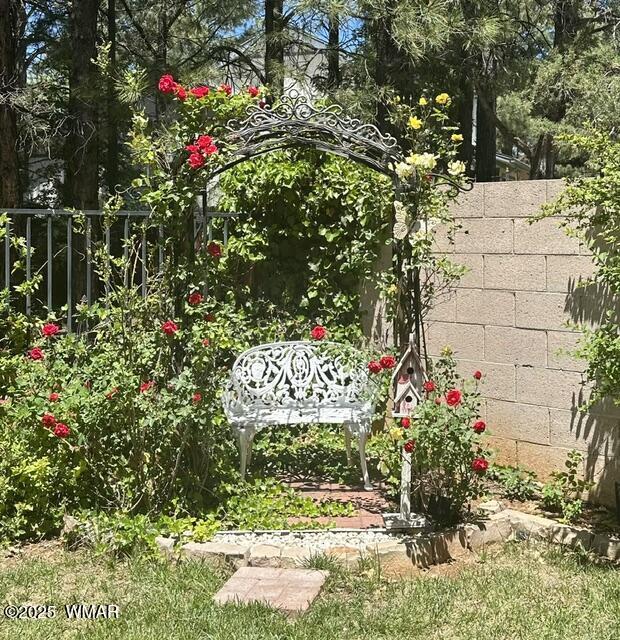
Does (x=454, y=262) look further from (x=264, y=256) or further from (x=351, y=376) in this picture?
(x=264, y=256)

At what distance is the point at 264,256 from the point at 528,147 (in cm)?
998

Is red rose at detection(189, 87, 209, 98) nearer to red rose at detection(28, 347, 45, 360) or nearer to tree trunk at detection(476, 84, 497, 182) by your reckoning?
red rose at detection(28, 347, 45, 360)

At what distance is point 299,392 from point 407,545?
141cm

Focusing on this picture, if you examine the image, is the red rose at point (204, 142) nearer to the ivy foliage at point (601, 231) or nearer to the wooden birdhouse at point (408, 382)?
the wooden birdhouse at point (408, 382)

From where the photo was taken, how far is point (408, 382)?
14.5 feet

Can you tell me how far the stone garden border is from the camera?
415 centimetres

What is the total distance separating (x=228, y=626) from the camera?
3.42 m

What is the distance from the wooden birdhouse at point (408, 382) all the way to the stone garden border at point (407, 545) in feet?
2.15

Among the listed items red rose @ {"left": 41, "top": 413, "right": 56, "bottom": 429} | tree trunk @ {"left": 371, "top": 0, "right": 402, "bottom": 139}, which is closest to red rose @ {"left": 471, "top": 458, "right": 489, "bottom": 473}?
red rose @ {"left": 41, "top": 413, "right": 56, "bottom": 429}

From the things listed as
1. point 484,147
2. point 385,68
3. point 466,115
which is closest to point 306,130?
point 385,68

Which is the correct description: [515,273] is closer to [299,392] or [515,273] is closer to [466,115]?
[299,392]

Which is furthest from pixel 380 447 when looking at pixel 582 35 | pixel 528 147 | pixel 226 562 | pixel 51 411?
pixel 528 147

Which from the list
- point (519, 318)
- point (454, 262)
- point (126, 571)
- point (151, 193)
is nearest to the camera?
point (126, 571)

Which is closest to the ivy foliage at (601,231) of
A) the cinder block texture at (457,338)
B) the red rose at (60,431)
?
the cinder block texture at (457,338)
